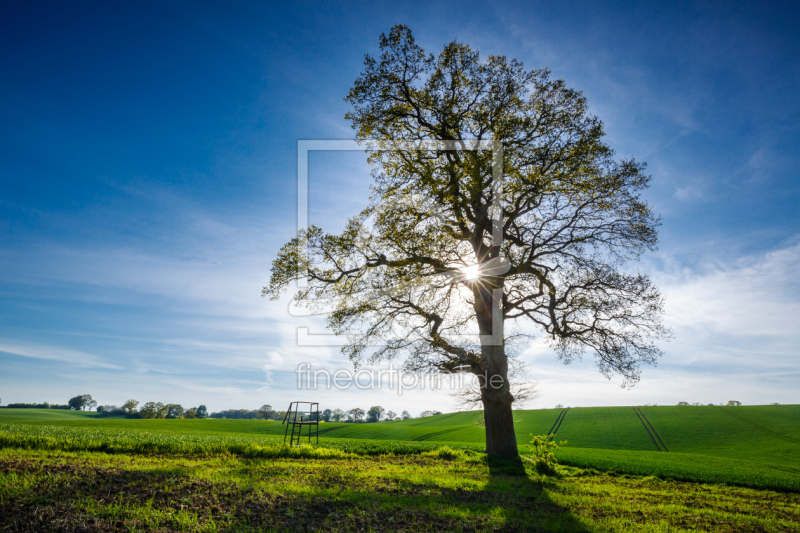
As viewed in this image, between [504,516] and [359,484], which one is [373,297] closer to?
[359,484]

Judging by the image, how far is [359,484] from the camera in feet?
26.7

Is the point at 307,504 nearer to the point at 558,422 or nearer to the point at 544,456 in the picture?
the point at 544,456

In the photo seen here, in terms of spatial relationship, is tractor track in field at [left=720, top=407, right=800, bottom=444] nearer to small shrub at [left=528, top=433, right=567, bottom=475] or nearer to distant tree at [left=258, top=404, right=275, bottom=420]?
small shrub at [left=528, top=433, right=567, bottom=475]

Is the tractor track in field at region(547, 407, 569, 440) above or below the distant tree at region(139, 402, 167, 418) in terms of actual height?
above

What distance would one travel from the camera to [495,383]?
14.8 m

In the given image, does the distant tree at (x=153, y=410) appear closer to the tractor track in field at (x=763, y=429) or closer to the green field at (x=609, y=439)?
the green field at (x=609, y=439)

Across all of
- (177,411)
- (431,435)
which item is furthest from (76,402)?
(431,435)

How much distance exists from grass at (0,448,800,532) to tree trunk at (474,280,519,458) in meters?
4.83

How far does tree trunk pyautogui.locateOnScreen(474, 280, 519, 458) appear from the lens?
48.4ft

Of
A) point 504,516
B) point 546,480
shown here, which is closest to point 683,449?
point 546,480

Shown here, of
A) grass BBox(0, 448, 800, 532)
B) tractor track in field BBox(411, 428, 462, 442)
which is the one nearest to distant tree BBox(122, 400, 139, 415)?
tractor track in field BBox(411, 428, 462, 442)

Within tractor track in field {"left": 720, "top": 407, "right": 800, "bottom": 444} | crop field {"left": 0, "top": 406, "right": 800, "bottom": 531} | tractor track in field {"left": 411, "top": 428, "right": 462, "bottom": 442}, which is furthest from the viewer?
tractor track in field {"left": 411, "top": 428, "right": 462, "bottom": 442}

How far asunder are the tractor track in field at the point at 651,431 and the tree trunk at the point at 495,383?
1435 inches

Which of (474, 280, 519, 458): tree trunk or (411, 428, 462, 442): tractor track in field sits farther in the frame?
(411, 428, 462, 442): tractor track in field
